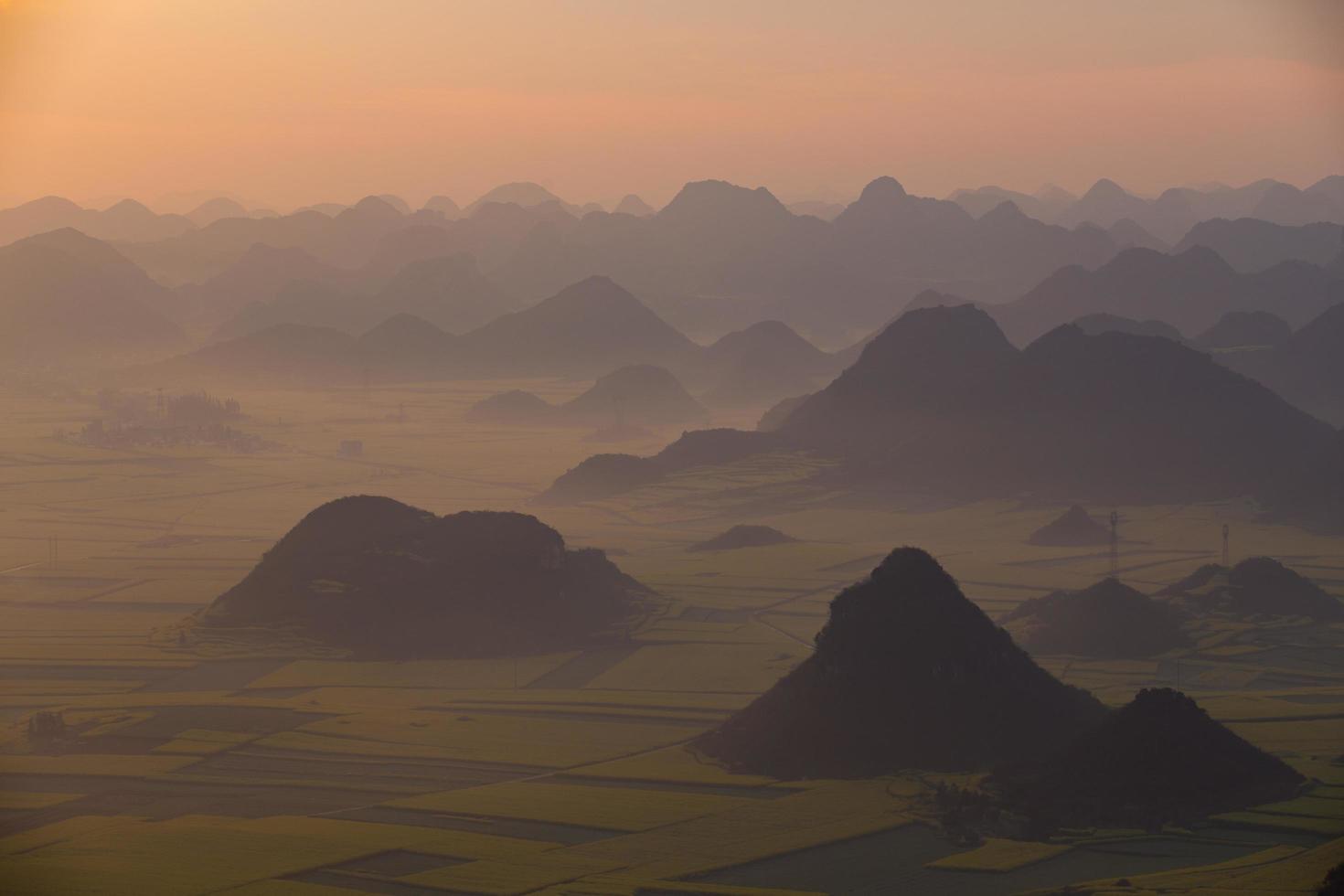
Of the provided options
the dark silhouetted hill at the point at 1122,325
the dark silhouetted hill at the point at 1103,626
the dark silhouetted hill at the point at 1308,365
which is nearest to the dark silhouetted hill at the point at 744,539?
the dark silhouetted hill at the point at 1103,626

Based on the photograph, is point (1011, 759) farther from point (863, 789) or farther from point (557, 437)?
point (557, 437)

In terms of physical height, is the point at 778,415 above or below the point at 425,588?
above

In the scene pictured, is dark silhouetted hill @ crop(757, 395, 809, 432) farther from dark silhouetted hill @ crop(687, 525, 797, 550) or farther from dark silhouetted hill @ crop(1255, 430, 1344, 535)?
dark silhouetted hill @ crop(687, 525, 797, 550)

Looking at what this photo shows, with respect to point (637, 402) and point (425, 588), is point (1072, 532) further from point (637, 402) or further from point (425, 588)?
point (637, 402)

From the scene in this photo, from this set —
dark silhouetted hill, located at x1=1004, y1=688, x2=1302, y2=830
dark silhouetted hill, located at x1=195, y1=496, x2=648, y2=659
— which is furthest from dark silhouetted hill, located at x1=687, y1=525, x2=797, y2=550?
dark silhouetted hill, located at x1=1004, y1=688, x2=1302, y2=830

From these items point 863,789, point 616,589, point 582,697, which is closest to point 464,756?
point 582,697

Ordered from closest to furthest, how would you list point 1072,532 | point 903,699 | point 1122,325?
point 903,699, point 1072,532, point 1122,325

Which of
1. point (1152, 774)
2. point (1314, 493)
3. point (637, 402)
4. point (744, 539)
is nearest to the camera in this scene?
point (1152, 774)

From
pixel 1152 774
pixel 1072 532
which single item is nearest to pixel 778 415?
pixel 1072 532
